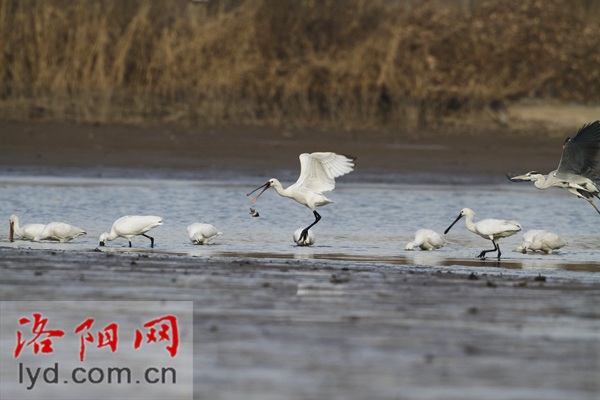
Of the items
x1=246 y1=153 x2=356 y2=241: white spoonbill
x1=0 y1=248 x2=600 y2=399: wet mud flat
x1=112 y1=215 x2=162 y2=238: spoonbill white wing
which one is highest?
x1=246 y1=153 x2=356 y2=241: white spoonbill

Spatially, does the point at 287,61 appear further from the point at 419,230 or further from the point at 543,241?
the point at 543,241

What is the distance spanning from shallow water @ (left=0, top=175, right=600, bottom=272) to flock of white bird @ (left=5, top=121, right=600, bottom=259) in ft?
0.38

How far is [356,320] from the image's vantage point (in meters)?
7.89

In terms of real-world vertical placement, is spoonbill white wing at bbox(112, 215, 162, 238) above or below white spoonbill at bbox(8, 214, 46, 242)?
above

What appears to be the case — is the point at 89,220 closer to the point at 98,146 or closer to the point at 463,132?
the point at 98,146

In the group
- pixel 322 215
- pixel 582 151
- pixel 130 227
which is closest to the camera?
pixel 130 227

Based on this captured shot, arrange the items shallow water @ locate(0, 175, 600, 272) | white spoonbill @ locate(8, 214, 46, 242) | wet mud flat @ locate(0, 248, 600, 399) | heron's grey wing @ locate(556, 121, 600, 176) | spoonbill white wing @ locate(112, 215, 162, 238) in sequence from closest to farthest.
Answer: wet mud flat @ locate(0, 248, 600, 399) < spoonbill white wing @ locate(112, 215, 162, 238) < shallow water @ locate(0, 175, 600, 272) < white spoonbill @ locate(8, 214, 46, 242) < heron's grey wing @ locate(556, 121, 600, 176)

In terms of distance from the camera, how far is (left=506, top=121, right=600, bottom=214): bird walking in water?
42.5ft

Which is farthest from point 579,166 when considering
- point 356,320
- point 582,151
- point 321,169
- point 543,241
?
point 356,320

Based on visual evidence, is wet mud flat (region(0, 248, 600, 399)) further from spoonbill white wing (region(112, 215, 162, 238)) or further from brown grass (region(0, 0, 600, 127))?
brown grass (region(0, 0, 600, 127))

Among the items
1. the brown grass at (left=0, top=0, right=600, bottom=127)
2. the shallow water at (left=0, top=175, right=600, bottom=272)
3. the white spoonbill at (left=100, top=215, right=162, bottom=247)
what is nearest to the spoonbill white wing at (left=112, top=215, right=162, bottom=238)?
the white spoonbill at (left=100, top=215, right=162, bottom=247)

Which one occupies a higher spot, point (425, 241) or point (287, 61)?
point (287, 61)

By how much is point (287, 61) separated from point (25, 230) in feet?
38.6

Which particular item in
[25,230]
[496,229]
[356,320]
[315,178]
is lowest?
[356,320]
